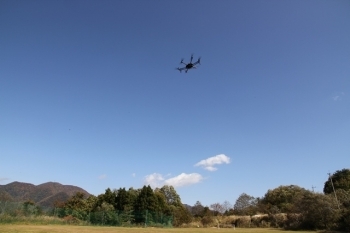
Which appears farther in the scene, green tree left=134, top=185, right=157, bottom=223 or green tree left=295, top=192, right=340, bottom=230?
green tree left=134, top=185, right=157, bottom=223

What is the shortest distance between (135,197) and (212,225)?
15462 millimetres

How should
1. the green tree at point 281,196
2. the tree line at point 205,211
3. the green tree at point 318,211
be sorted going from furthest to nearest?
1. the green tree at point 281,196
2. the tree line at point 205,211
3. the green tree at point 318,211

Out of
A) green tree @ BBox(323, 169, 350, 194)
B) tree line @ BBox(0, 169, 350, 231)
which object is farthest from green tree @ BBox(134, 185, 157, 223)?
green tree @ BBox(323, 169, 350, 194)

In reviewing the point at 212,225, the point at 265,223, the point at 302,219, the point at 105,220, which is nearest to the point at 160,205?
the point at 212,225

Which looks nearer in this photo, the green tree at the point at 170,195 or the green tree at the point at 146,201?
the green tree at the point at 146,201

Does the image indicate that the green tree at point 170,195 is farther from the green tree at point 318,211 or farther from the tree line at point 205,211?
the green tree at point 318,211

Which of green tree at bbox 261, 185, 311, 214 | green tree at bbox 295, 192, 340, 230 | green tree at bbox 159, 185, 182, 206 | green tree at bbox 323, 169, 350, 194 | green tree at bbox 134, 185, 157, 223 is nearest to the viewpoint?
green tree at bbox 295, 192, 340, 230

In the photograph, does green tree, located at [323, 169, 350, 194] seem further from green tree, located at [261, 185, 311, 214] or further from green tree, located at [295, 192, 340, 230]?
green tree, located at [295, 192, 340, 230]

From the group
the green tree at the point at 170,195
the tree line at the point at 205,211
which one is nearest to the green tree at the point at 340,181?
the tree line at the point at 205,211

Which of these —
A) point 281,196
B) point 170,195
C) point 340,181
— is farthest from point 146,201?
point 340,181

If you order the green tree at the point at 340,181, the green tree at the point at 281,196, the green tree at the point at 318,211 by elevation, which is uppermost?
the green tree at the point at 340,181

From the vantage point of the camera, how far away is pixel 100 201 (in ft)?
170

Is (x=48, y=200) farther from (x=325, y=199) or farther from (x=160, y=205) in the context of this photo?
(x=325, y=199)

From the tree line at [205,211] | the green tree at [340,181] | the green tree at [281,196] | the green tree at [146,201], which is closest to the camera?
the tree line at [205,211]
